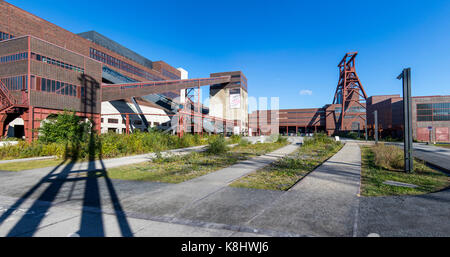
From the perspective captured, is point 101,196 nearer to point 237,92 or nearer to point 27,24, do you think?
point 27,24

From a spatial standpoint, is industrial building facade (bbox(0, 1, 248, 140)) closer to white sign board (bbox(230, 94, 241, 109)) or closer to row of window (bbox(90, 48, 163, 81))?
row of window (bbox(90, 48, 163, 81))

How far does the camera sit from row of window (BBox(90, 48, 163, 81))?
42500 mm

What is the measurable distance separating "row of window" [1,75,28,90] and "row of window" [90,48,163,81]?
20.0 meters

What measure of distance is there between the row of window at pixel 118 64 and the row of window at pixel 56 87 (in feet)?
60.5

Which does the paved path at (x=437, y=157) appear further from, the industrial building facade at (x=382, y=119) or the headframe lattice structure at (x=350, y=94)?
the headframe lattice structure at (x=350, y=94)

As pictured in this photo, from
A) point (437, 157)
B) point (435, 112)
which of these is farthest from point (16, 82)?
point (435, 112)

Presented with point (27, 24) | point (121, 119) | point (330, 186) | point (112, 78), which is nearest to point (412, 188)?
point (330, 186)

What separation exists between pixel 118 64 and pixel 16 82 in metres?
26.0

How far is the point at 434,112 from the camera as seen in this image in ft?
148

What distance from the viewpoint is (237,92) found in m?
64.9

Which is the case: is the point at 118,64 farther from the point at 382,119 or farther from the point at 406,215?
the point at 382,119

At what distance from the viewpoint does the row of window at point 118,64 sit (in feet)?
139

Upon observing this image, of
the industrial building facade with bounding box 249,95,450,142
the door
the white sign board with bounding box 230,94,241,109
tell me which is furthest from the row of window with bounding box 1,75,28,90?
the door
